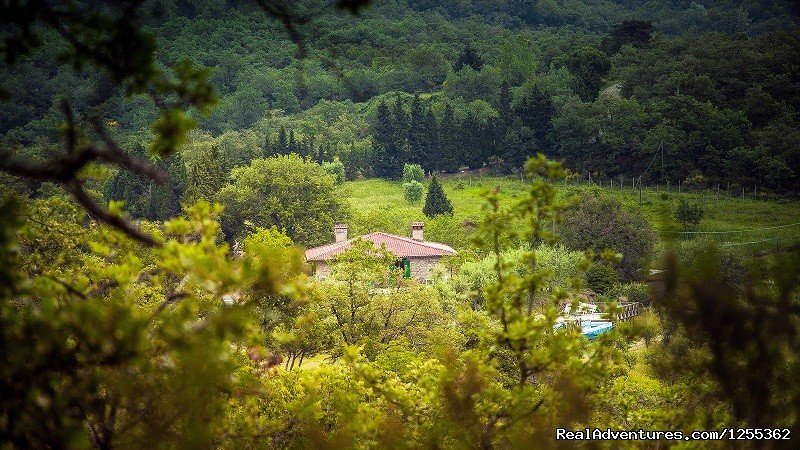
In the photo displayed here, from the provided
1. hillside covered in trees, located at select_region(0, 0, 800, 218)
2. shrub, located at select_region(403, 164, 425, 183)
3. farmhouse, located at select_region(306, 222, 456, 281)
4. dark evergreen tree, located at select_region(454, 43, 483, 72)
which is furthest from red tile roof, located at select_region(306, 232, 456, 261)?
dark evergreen tree, located at select_region(454, 43, 483, 72)

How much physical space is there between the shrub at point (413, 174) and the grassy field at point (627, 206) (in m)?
1.25

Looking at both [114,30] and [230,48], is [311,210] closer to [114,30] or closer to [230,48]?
[114,30]

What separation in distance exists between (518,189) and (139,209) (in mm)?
27218

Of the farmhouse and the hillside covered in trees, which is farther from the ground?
the farmhouse

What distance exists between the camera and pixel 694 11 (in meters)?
194

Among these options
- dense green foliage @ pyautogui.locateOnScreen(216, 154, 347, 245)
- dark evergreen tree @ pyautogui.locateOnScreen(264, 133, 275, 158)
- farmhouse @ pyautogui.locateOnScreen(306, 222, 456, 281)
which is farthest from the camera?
dark evergreen tree @ pyautogui.locateOnScreen(264, 133, 275, 158)

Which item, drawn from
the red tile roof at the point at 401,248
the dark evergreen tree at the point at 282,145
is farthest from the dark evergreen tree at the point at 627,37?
the red tile roof at the point at 401,248

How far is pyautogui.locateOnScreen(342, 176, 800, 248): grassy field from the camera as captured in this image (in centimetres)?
5488

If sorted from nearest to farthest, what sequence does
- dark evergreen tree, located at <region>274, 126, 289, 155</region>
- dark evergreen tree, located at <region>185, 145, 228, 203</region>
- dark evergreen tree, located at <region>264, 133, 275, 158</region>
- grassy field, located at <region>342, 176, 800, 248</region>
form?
grassy field, located at <region>342, 176, 800, 248</region>
dark evergreen tree, located at <region>185, 145, 228, 203</region>
dark evergreen tree, located at <region>274, 126, 289, 155</region>
dark evergreen tree, located at <region>264, 133, 275, 158</region>

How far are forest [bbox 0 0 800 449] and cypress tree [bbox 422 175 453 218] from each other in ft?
0.79

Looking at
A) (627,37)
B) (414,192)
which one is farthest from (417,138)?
(627,37)

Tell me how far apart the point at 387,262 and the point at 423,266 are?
1797cm

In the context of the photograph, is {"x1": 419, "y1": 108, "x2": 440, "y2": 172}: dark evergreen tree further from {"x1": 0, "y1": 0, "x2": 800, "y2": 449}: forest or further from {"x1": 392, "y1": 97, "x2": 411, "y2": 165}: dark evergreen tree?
{"x1": 392, "y1": 97, "x2": 411, "y2": 165}: dark evergreen tree

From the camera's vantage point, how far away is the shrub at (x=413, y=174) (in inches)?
3044
